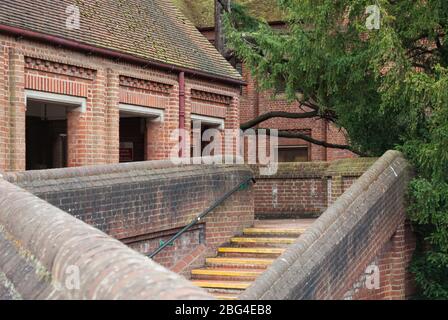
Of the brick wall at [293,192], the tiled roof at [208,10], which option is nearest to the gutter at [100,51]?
the brick wall at [293,192]

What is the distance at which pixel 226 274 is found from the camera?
36.7 feet

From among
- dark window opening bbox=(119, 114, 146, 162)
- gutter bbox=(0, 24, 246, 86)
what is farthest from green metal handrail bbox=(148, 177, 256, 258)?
dark window opening bbox=(119, 114, 146, 162)

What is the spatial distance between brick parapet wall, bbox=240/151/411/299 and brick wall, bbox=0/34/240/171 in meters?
5.51

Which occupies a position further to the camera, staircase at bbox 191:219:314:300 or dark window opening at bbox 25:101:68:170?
dark window opening at bbox 25:101:68:170

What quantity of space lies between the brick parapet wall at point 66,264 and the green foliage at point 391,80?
21.7 feet

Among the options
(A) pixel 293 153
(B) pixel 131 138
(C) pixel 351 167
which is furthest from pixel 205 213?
(A) pixel 293 153

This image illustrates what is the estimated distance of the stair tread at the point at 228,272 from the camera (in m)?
11.0

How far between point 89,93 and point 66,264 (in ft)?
31.2

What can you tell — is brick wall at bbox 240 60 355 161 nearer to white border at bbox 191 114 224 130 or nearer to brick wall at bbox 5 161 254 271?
white border at bbox 191 114 224 130

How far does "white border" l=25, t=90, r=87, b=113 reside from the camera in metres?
13.1

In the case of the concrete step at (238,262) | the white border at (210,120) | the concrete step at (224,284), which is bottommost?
the concrete step at (224,284)

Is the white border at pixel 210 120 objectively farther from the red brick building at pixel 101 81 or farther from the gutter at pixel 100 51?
the gutter at pixel 100 51

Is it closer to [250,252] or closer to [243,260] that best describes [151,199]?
[243,260]
